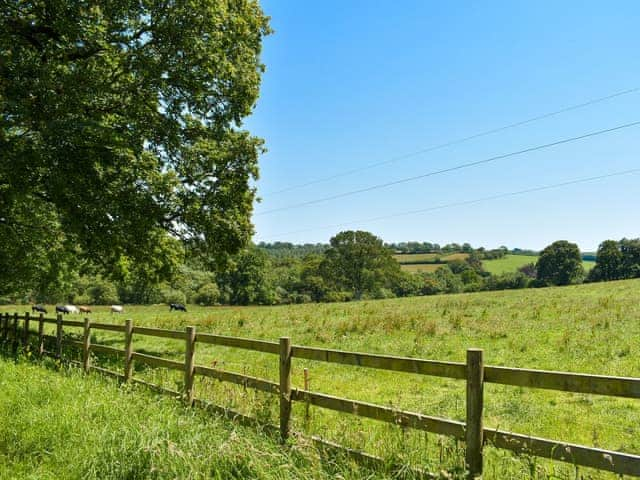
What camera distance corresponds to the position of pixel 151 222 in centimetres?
1433

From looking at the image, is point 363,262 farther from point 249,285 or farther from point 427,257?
point 427,257

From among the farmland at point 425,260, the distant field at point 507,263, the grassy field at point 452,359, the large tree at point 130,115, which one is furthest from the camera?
the farmland at point 425,260

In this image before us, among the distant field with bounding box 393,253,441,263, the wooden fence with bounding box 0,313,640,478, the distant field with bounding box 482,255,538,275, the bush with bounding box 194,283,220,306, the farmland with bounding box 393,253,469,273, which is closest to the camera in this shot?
the wooden fence with bounding box 0,313,640,478

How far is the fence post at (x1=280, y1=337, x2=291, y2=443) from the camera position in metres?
5.96

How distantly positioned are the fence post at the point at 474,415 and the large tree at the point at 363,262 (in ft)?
276

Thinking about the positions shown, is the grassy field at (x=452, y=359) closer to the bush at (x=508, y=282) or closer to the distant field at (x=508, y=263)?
the bush at (x=508, y=282)

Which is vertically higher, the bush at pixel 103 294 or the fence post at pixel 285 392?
the fence post at pixel 285 392

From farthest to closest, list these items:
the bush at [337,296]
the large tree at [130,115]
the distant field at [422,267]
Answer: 1. the distant field at [422,267]
2. the bush at [337,296]
3. the large tree at [130,115]

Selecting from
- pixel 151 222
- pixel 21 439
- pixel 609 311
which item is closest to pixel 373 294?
pixel 609 311

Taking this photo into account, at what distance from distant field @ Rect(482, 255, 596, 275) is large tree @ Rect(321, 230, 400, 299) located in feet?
163

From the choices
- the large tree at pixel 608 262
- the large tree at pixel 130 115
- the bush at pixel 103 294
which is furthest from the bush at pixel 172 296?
the large tree at pixel 608 262

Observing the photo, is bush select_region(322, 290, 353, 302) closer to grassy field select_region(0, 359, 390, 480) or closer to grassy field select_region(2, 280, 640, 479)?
grassy field select_region(2, 280, 640, 479)

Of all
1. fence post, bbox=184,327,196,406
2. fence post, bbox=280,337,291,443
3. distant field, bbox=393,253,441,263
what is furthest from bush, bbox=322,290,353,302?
fence post, bbox=280,337,291,443

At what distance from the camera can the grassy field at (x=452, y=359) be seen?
5432 mm
